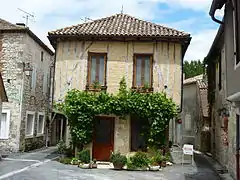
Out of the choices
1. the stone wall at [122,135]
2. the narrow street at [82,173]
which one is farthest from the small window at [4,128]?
the stone wall at [122,135]

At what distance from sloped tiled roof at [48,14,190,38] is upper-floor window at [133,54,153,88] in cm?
116

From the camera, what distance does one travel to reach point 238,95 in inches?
329

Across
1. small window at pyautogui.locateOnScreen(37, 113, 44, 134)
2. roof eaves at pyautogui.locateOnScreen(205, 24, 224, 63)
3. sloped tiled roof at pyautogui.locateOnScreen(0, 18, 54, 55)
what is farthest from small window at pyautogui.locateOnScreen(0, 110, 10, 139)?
roof eaves at pyautogui.locateOnScreen(205, 24, 224, 63)

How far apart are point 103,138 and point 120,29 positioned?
563 cm

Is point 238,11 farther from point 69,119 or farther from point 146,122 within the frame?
point 69,119

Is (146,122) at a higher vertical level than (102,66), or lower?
lower

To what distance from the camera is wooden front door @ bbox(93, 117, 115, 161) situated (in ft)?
54.7

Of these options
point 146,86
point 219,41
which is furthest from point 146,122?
Result: point 219,41

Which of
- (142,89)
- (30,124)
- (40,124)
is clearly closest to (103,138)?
(142,89)

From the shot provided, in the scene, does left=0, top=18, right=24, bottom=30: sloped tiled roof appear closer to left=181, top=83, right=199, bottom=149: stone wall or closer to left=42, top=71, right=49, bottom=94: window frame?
left=42, top=71, right=49, bottom=94: window frame

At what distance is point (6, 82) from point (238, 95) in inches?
604

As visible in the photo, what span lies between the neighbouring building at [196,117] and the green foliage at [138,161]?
349 inches

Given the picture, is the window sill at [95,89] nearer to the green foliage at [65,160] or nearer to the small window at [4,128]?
the green foliage at [65,160]

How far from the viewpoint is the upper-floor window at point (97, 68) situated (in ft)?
55.4
